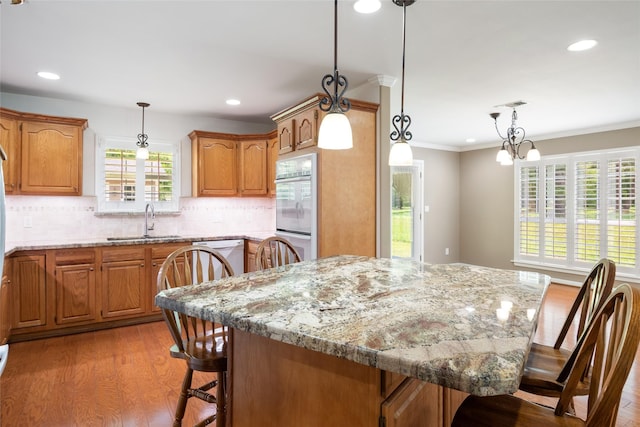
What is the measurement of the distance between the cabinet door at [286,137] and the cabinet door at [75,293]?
7.43ft

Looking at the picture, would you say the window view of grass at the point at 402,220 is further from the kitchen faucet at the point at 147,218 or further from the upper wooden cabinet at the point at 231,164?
the kitchen faucet at the point at 147,218

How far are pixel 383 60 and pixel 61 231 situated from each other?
391 centimetres

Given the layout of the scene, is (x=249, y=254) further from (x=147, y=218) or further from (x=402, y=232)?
(x=402, y=232)

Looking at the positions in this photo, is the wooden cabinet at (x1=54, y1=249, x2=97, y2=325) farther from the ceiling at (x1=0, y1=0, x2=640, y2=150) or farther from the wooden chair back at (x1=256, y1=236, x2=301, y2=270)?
the wooden chair back at (x1=256, y1=236, x2=301, y2=270)

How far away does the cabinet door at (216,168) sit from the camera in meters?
Result: 4.68

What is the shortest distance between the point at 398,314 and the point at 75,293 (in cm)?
367

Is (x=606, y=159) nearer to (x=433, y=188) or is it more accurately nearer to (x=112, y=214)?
(x=433, y=188)

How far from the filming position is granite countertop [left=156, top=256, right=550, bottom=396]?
82cm

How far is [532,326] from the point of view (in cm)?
109

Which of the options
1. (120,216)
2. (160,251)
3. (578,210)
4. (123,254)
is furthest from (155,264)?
(578,210)

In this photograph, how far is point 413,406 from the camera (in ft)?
3.76

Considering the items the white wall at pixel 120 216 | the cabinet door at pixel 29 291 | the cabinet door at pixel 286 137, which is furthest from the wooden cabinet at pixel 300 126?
the cabinet door at pixel 29 291

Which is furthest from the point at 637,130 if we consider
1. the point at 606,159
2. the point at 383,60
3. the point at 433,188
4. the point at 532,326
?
the point at 532,326

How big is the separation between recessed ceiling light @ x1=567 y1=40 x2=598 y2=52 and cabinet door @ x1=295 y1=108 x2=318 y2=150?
1.98 metres
